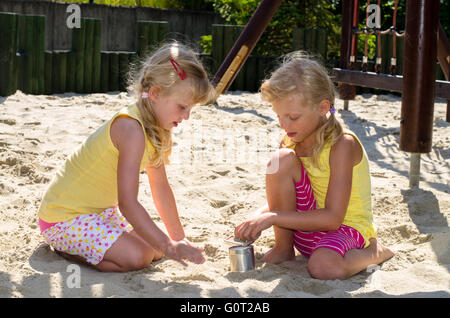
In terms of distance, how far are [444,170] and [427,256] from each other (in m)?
1.78

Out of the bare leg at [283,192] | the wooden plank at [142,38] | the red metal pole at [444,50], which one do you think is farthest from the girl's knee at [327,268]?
the wooden plank at [142,38]

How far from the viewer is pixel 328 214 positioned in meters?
2.56

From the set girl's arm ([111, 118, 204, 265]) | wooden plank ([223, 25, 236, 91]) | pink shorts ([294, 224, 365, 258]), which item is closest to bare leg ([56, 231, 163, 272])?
girl's arm ([111, 118, 204, 265])

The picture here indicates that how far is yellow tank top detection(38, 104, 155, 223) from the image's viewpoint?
8.70 ft

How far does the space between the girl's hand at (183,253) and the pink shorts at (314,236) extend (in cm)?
57

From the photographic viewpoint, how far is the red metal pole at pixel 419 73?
3.61 meters

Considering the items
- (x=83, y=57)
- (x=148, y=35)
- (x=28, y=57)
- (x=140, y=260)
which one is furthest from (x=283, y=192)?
(x=148, y=35)

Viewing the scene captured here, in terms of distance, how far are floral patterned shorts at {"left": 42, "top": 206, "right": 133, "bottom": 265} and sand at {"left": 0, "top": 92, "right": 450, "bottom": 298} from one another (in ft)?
0.22

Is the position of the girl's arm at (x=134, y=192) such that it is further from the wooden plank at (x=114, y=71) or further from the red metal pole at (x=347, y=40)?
the wooden plank at (x=114, y=71)

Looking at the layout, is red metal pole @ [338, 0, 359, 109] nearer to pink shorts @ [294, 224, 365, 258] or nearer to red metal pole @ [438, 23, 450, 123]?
red metal pole @ [438, 23, 450, 123]

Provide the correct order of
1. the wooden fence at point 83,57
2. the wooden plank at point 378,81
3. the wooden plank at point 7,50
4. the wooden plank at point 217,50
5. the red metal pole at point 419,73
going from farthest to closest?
the wooden plank at point 217,50 < the wooden fence at point 83,57 < the wooden plank at point 7,50 < the wooden plank at point 378,81 < the red metal pole at point 419,73

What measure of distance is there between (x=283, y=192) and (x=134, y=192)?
64 cm

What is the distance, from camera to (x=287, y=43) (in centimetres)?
903

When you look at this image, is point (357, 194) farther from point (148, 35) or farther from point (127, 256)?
point (148, 35)
